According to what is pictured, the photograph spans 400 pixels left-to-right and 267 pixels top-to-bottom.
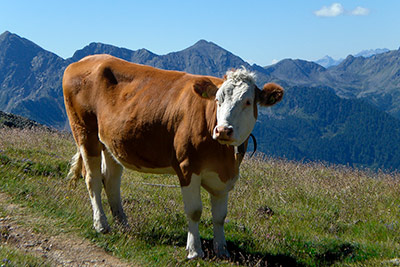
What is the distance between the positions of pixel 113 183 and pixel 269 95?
11.9ft

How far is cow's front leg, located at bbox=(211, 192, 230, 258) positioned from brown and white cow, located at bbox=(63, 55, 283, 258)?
0.6 inches

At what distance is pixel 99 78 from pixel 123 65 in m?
0.50

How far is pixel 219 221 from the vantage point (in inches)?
290

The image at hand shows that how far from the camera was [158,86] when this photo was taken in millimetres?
7664

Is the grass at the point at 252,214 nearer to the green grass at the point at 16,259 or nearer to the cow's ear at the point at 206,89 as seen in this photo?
the green grass at the point at 16,259

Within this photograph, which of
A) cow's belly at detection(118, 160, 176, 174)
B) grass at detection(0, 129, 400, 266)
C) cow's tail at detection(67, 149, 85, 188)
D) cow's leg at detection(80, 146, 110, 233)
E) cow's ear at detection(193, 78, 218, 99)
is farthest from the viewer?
cow's tail at detection(67, 149, 85, 188)

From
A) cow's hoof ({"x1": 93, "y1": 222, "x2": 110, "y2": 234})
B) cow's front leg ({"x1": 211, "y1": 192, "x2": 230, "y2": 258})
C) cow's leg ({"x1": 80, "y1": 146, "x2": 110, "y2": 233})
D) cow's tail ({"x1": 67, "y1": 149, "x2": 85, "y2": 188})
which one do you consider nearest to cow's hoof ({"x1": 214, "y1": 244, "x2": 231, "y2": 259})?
cow's front leg ({"x1": 211, "y1": 192, "x2": 230, "y2": 258})

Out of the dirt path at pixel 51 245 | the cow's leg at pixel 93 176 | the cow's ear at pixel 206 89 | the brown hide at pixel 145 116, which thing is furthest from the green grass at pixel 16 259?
the cow's ear at pixel 206 89

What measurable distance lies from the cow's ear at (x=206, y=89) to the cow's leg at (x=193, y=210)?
1228mm

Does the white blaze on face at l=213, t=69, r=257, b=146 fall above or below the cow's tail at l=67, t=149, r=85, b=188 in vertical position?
above

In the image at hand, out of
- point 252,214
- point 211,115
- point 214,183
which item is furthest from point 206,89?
point 252,214

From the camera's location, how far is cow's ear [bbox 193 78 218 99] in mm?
6762

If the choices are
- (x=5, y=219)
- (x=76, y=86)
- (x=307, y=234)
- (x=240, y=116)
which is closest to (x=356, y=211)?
(x=307, y=234)

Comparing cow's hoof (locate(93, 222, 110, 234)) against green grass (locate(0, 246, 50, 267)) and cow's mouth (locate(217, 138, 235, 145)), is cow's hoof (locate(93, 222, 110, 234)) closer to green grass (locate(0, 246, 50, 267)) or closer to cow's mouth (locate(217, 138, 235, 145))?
green grass (locate(0, 246, 50, 267))
